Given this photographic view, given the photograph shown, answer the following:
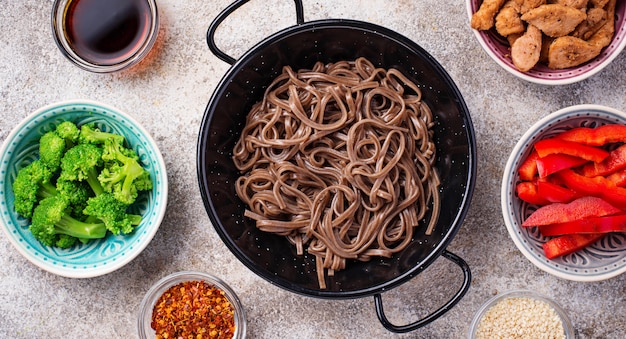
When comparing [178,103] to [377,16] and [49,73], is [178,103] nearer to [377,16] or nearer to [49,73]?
[49,73]

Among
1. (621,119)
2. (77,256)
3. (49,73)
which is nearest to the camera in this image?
(621,119)

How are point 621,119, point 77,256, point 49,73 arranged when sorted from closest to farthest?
point 621,119
point 77,256
point 49,73

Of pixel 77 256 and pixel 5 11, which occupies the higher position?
pixel 5 11

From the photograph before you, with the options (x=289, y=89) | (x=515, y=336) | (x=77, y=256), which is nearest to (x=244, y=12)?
(x=289, y=89)

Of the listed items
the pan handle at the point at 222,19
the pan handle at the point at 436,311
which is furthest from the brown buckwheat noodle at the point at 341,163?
the pan handle at the point at 222,19

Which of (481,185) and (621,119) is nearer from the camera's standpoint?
(621,119)

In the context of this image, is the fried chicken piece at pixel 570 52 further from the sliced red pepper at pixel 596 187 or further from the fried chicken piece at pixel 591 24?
the sliced red pepper at pixel 596 187

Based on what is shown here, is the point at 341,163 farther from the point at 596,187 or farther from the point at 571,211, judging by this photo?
the point at 596,187
